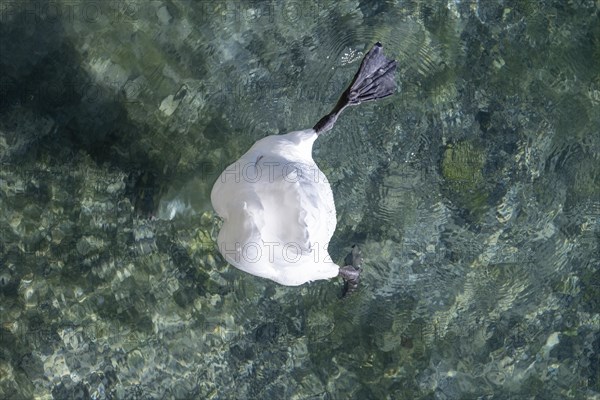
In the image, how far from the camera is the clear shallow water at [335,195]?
3045 mm

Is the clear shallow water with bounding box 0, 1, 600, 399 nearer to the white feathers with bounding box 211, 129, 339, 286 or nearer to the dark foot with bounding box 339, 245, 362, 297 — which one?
the dark foot with bounding box 339, 245, 362, 297

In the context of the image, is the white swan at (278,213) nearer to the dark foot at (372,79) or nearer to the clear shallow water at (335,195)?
the dark foot at (372,79)

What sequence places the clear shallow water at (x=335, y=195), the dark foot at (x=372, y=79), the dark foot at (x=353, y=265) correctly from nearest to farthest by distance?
the dark foot at (x=372, y=79)
the clear shallow water at (x=335, y=195)
the dark foot at (x=353, y=265)

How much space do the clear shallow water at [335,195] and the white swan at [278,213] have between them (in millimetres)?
726

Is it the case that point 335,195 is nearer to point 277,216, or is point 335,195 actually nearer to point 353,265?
point 353,265

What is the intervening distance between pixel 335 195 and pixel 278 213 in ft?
3.45

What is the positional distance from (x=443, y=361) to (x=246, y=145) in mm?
1378

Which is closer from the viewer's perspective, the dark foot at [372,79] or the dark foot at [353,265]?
the dark foot at [372,79]

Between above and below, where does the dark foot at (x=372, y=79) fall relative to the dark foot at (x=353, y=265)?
above

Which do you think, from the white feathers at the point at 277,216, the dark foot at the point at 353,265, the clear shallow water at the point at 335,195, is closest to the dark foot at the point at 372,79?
the clear shallow water at the point at 335,195

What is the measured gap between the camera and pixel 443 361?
3.29 meters

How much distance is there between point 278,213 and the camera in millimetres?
2207

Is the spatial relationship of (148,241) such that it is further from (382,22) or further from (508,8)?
(508,8)

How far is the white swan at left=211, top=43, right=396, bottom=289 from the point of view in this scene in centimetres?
219
